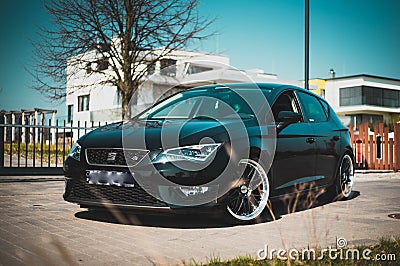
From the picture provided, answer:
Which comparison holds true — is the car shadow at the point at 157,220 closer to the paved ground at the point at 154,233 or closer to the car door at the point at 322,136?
the paved ground at the point at 154,233

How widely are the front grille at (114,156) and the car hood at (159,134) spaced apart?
5 cm

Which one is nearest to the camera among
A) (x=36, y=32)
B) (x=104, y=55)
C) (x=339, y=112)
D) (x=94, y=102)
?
(x=36, y=32)

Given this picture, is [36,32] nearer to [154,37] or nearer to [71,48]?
[71,48]

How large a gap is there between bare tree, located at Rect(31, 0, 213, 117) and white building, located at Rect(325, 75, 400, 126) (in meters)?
43.1

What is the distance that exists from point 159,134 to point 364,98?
5556 cm

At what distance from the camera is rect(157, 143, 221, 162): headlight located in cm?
505

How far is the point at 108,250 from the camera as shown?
421cm

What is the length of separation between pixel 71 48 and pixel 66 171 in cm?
1276

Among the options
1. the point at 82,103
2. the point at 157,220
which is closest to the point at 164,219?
the point at 157,220

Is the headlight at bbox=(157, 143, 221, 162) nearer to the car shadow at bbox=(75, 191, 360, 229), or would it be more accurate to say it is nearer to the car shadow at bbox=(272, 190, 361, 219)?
the car shadow at bbox=(75, 191, 360, 229)

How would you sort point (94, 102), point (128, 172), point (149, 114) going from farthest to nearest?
point (94, 102) < point (149, 114) < point (128, 172)

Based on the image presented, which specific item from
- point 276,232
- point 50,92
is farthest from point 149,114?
point 50,92

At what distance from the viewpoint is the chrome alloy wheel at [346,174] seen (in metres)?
7.76
